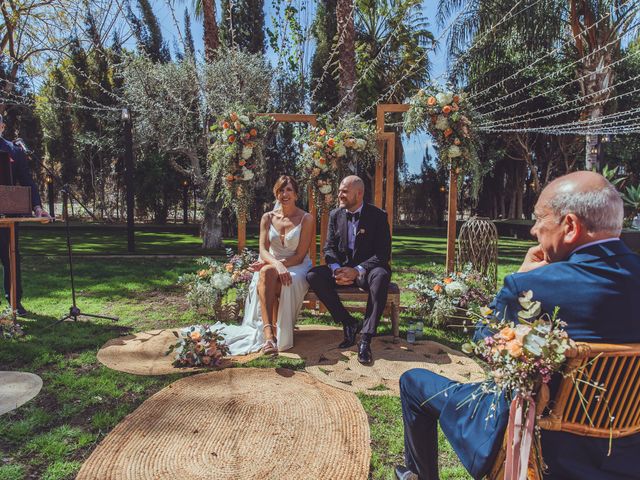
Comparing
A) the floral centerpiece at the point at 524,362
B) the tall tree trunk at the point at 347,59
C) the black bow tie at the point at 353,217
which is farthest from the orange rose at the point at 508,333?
the tall tree trunk at the point at 347,59

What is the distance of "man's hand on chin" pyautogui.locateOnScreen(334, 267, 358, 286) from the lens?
4.63 metres

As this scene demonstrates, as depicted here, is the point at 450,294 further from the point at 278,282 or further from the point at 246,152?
the point at 246,152

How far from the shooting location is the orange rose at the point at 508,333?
1517 millimetres

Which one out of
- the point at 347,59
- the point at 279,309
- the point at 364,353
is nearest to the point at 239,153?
the point at 279,309

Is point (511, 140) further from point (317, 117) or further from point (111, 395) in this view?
point (111, 395)

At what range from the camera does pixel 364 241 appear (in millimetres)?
4824

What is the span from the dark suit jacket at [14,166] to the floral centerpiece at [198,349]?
7.33ft

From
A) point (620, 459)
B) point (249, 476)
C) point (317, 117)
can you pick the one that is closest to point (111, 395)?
point (249, 476)

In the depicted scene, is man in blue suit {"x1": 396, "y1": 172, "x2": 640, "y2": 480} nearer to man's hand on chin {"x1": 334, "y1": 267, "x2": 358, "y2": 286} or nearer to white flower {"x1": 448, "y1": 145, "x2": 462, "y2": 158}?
man's hand on chin {"x1": 334, "y1": 267, "x2": 358, "y2": 286}

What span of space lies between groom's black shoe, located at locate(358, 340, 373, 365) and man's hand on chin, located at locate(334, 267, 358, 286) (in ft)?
2.18

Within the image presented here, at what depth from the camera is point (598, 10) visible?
1133 cm

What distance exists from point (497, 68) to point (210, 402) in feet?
55.5

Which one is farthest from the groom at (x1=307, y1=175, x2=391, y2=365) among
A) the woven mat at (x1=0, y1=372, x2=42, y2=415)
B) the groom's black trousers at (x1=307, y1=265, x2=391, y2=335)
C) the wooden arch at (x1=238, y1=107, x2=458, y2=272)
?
the woven mat at (x1=0, y1=372, x2=42, y2=415)

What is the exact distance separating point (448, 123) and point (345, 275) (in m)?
2.14
